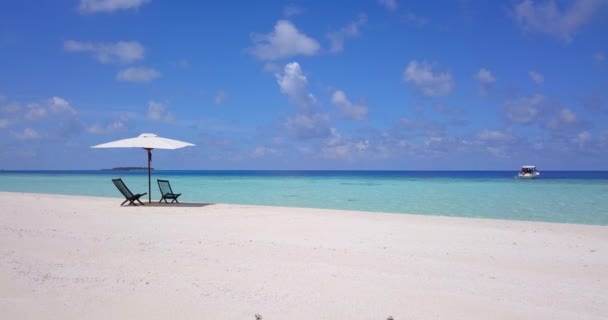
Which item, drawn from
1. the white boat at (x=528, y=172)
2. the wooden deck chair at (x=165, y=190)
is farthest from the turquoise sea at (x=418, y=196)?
the white boat at (x=528, y=172)

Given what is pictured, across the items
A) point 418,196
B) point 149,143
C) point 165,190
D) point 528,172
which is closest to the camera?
point 149,143

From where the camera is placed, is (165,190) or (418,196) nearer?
(165,190)

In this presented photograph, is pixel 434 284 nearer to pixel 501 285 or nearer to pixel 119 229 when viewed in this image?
pixel 501 285

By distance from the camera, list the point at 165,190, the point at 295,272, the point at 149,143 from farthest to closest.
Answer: the point at 165,190
the point at 149,143
the point at 295,272

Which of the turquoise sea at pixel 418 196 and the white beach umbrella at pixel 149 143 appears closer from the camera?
the white beach umbrella at pixel 149 143

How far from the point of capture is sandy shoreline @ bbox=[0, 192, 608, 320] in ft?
12.6

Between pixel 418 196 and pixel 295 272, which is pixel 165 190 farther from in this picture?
pixel 418 196

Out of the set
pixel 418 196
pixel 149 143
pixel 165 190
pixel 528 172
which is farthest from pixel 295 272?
pixel 528 172

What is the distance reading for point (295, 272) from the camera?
506cm

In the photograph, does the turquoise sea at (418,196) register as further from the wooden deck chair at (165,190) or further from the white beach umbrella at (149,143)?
the white beach umbrella at (149,143)

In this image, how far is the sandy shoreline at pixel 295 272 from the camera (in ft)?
12.6

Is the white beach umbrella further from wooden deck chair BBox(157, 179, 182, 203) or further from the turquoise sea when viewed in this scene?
the turquoise sea

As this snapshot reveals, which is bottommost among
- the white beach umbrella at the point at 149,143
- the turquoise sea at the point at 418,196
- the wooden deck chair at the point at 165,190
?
the turquoise sea at the point at 418,196

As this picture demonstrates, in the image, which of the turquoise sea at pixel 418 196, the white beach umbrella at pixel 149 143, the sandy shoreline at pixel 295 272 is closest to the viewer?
the sandy shoreline at pixel 295 272
